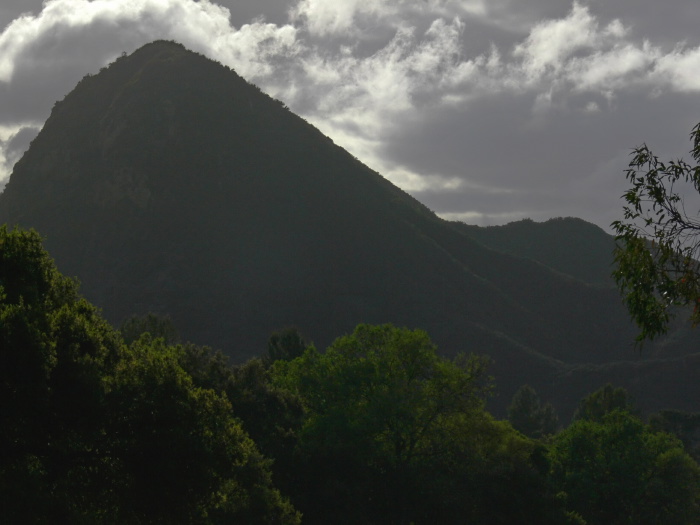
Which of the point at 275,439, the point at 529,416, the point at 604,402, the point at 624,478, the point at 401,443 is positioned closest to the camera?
the point at 275,439

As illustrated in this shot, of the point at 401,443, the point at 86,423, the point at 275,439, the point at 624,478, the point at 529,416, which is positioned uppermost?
the point at 86,423

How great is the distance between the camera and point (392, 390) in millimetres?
56188

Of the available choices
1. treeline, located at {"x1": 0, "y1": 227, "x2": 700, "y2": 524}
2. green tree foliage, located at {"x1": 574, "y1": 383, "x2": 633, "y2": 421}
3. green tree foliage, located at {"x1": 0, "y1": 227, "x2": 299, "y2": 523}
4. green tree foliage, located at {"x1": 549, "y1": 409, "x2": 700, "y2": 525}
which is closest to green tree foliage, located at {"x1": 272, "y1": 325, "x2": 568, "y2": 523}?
treeline, located at {"x1": 0, "y1": 227, "x2": 700, "y2": 524}

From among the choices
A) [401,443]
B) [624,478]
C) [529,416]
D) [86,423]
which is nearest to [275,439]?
[401,443]

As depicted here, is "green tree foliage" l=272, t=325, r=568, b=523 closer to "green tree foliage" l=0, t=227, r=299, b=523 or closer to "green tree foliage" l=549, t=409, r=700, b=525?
"green tree foliage" l=549, t=409, r=700, b=525

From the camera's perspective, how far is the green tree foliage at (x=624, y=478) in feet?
220

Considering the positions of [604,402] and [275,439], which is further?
[604,402]

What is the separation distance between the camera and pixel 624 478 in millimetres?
68062

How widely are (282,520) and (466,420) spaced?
1996cm

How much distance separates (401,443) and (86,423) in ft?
116

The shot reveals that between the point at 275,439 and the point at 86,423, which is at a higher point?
the point at 86,423

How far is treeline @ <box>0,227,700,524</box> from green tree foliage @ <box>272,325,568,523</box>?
0.35 ft

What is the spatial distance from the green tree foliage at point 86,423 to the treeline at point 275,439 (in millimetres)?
43

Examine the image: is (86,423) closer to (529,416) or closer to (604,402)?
(604,402)
